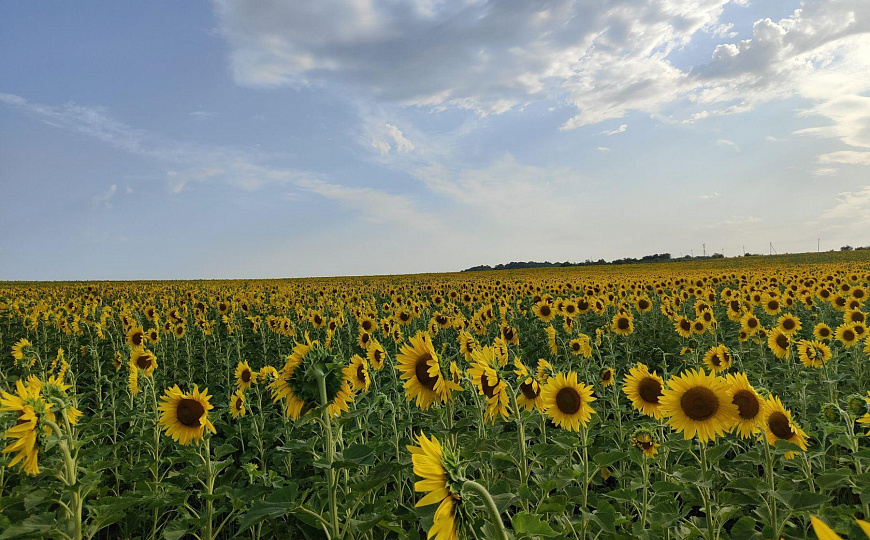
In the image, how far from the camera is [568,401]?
3.88 metres

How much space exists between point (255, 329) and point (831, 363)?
12.4 metres

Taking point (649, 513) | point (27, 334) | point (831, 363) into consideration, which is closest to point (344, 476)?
point (649, 513)

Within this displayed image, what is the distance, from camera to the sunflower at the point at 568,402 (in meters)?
3.86

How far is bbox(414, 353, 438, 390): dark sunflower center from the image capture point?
3248 millimetres

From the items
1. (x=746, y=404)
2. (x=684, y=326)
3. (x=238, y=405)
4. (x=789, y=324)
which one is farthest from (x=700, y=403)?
(x=789, y=324)

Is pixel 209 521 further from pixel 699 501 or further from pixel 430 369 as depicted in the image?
pixel 699 501

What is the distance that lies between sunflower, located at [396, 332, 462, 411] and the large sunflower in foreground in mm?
1692

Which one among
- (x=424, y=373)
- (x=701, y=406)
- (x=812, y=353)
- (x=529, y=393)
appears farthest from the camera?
(x=812, y=353)

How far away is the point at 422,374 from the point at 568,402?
4.46ft

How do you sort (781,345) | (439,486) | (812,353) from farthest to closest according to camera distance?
(781,345), (812,353), (439,486)

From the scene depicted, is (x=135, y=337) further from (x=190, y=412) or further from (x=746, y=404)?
(x=746, y=404)

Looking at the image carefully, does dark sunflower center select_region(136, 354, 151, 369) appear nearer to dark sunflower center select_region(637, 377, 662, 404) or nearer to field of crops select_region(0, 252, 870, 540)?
field of crops select_region(0, 252, 870, 540)

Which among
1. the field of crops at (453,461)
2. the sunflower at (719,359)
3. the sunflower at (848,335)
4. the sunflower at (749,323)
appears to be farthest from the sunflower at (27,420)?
the sunflower at (749,323)

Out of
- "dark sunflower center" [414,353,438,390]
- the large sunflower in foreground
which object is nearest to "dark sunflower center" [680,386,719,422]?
"dark sunflower center" [414,353,438,390]
